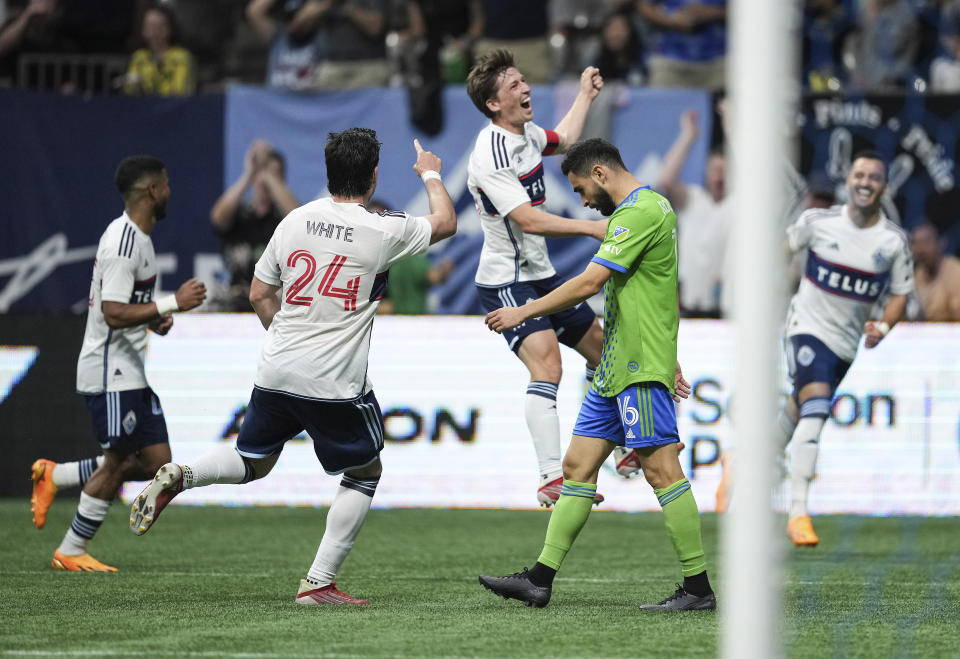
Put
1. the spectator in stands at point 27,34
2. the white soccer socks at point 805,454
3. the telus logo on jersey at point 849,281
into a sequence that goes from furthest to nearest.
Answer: the spectator in stands at point 27,34
the telus logo on jersey at point 849,281
the white soccer socks at point 805,454

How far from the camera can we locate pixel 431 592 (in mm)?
6910

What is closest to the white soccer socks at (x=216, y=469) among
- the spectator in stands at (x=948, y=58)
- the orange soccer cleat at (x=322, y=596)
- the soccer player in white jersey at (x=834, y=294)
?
the orange soccer cleat at (x=322, y=596)

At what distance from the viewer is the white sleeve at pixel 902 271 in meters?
9.42

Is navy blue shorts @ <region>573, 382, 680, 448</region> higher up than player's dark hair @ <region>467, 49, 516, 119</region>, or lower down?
lower down

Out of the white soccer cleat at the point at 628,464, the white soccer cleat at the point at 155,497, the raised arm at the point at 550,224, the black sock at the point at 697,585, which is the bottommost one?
the black sock at the point at 697,585

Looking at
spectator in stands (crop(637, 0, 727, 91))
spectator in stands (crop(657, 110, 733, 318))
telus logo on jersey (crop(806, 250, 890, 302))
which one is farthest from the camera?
spectator in stands (crop(637, 0, 727, 91))

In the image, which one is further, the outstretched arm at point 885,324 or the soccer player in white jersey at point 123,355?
the outstretched arm at point 885,324

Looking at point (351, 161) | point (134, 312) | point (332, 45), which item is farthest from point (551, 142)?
point (332, 45)

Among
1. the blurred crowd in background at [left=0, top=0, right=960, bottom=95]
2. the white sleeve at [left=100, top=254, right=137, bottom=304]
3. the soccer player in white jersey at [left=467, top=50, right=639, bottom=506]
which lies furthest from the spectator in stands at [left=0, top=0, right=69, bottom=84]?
the soccer player in white jersey at [left=467, top=50, right=639, bottom=506]

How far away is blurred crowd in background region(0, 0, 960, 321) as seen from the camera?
13.0 metres

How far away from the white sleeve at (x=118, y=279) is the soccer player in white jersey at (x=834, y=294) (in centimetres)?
444

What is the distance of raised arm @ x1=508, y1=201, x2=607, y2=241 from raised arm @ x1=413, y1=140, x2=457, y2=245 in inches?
25.8

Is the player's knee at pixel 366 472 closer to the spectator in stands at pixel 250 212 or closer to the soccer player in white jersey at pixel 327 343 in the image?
the soccer player in white jersey at pixel 327 343

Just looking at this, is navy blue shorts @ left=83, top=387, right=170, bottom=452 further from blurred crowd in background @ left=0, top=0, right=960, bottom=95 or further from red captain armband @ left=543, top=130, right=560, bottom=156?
blurred crowd in background @ left=0, top=0, right=960, bottom=95
